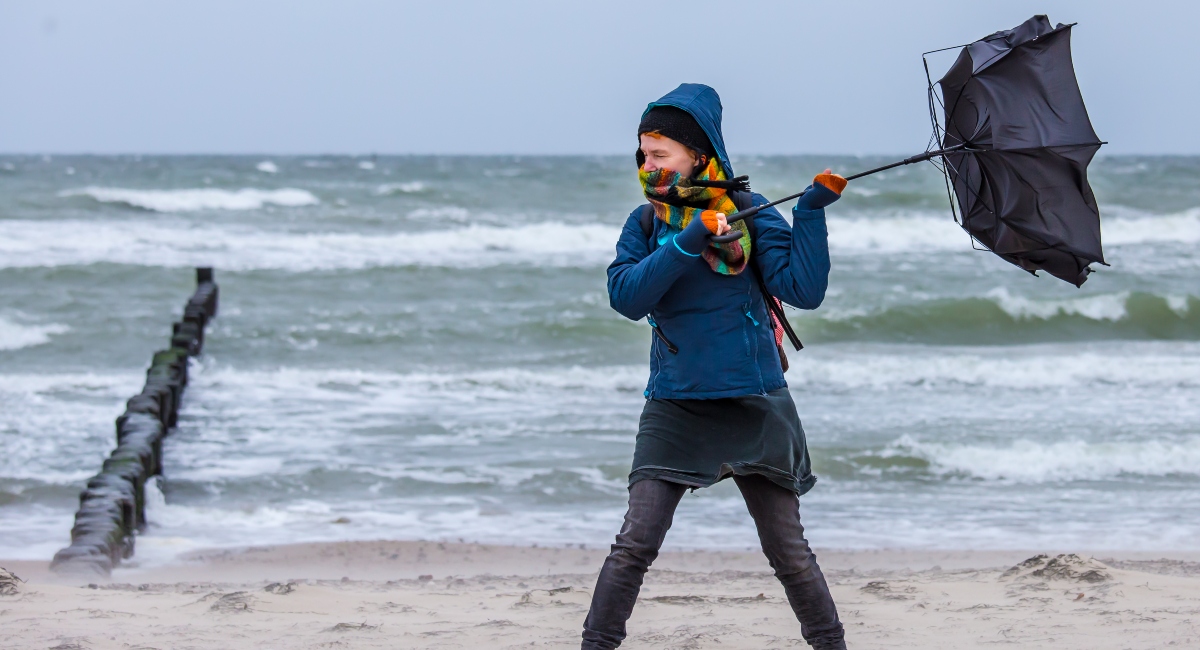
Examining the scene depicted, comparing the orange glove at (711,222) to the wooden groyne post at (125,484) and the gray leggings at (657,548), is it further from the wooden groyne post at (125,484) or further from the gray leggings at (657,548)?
the wooden groyne post at (125,484)

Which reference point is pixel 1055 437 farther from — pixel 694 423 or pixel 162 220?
pixel 162 220

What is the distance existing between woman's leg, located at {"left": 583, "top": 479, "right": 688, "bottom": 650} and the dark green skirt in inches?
2.0

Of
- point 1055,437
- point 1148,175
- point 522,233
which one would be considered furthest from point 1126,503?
point 1148,175

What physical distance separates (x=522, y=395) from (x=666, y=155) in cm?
771

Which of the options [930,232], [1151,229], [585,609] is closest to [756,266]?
[585,609]

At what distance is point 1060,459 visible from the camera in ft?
26.0

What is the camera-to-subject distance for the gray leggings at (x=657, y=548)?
292 cm

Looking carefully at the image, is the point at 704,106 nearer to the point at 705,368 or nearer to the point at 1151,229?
the point at 705,368

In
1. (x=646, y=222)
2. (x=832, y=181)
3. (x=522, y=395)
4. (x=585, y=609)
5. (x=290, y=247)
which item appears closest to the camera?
(x=832, y=181)

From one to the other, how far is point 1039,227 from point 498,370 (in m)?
9.03

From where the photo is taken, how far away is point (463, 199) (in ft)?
105

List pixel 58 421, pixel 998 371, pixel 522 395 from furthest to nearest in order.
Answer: pixel 998 371
pixel 522 395
pixel 58 421

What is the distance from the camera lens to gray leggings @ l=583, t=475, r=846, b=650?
9.59 feet

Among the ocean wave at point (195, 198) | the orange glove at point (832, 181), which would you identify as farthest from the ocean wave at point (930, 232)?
the orange glove at point (832, 181)
